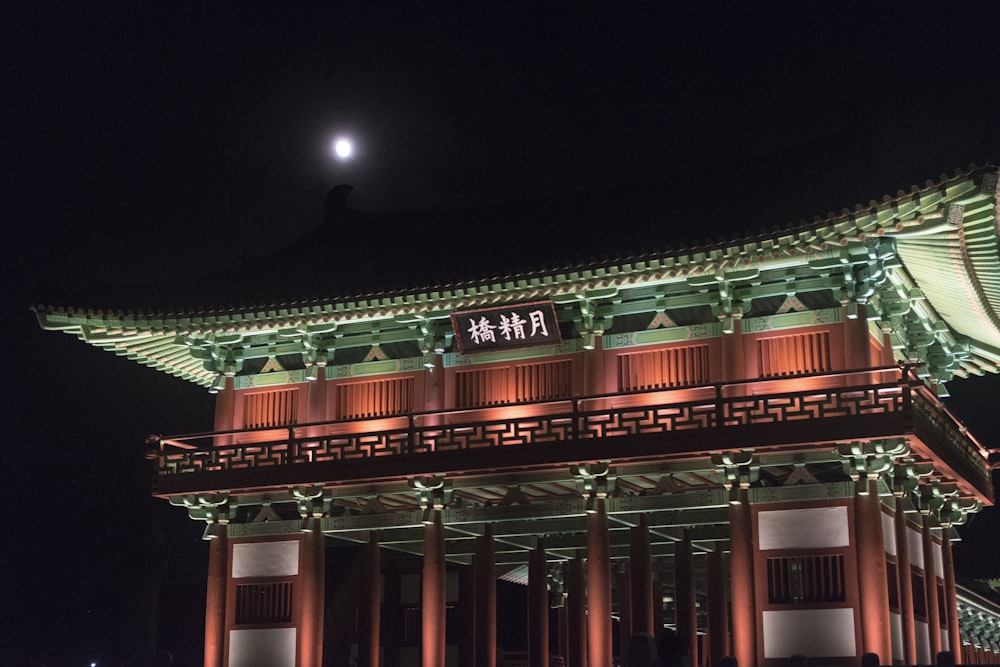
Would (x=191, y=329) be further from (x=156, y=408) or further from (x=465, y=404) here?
(x=156, y=408)

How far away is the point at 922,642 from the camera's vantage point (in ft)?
68.4

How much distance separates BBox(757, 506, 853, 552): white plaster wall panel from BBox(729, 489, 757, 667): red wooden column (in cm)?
36

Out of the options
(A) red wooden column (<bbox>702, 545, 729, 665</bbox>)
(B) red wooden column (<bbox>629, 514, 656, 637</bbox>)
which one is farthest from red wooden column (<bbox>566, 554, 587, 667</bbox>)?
(B) red wooden column (<bbox>629, 514, 656, 637</bbox>)

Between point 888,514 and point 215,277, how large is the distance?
15.8m

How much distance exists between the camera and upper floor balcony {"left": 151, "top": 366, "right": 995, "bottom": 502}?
59.7 feet

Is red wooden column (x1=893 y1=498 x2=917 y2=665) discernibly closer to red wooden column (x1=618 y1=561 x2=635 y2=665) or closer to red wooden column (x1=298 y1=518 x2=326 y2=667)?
red wooden column (x1=618 y1=561 x2=635 y2=665)

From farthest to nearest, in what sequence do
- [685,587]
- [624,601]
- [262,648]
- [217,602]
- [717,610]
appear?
[624,601] → [685,587] → [717,610] → [217,602] → [262,648]

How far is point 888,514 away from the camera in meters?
20.0

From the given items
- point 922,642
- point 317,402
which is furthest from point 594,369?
point 922,642

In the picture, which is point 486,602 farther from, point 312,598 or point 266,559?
point 266,559

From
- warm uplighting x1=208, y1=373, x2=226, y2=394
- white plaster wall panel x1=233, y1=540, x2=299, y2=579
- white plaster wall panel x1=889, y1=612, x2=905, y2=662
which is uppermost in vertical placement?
warm uplighting x1=208, y1=373, x2=226, y2=394

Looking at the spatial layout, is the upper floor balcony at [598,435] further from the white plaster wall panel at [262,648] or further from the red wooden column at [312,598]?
the white plaster wall panel at [262,648]

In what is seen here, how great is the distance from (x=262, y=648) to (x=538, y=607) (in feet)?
19.9

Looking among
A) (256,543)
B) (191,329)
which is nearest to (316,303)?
(191,329)
